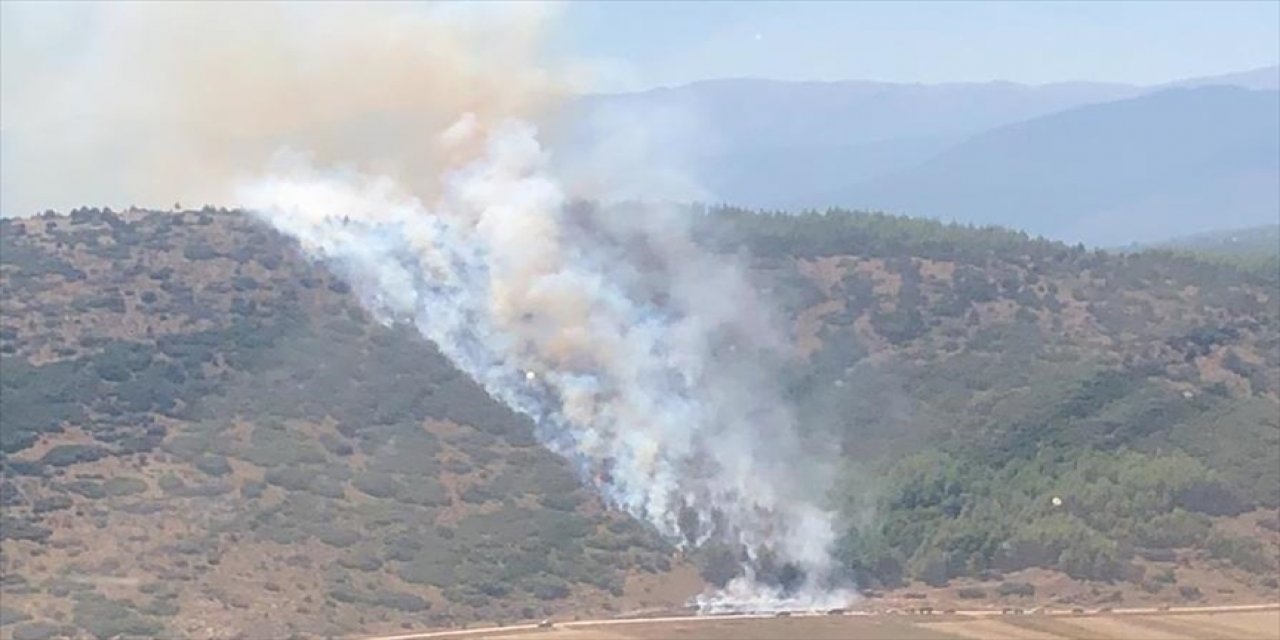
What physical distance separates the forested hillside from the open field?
488 cm

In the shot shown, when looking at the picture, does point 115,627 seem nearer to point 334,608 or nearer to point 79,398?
point 334,608

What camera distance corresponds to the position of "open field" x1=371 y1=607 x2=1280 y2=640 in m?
74.1

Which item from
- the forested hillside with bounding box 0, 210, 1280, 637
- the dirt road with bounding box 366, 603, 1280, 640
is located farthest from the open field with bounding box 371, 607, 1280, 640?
the forested hillside with bounding box 0, 210, 1280, 637

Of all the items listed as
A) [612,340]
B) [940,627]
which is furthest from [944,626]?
[612,340]

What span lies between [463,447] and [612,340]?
30.0 feet

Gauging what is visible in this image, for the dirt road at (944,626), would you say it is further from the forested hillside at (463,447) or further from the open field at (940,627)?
the forested hillside at (463,447)

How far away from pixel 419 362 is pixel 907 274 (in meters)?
35.1

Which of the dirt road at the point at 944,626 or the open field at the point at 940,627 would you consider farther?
the dirt road at the point at 944,626

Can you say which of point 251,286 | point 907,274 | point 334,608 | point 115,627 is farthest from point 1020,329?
point 115,627

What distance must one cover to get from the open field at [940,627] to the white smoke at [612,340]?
499 centimetres

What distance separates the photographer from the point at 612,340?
3981 inches

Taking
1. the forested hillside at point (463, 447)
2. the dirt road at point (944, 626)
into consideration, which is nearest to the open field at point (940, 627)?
the dirt road at point (944, 626)

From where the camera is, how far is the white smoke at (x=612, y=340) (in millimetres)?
91812

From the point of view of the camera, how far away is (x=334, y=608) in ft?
261
